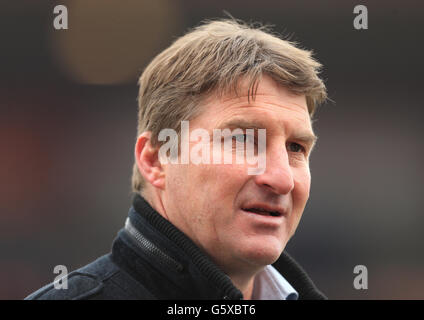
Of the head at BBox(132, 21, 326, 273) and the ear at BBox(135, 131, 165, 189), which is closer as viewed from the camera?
the head at BBox(132, 21, 326, 273)

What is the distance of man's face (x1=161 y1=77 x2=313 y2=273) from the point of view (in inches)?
59.1

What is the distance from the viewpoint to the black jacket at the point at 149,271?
58.4 inches

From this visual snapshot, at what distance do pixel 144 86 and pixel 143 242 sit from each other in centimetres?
57

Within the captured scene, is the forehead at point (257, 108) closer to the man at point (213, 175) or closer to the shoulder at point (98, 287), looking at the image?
the man at point (213, 175)

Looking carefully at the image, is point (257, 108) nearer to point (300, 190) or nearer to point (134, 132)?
point (300, 190)

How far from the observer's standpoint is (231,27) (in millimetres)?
1836

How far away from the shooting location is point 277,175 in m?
1.50

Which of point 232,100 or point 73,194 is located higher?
point 232,100

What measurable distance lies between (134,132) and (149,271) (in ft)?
17.8

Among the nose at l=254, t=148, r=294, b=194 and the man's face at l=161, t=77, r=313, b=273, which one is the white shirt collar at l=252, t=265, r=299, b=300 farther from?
the nose at l=254, t=148, r=294, b=194

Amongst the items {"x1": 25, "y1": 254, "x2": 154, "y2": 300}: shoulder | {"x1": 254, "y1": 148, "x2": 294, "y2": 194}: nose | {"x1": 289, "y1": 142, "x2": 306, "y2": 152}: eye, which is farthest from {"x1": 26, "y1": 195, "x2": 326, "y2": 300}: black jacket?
{"x1": 289, "y1": 142, "x2": 306, "y2": 152}: eye
